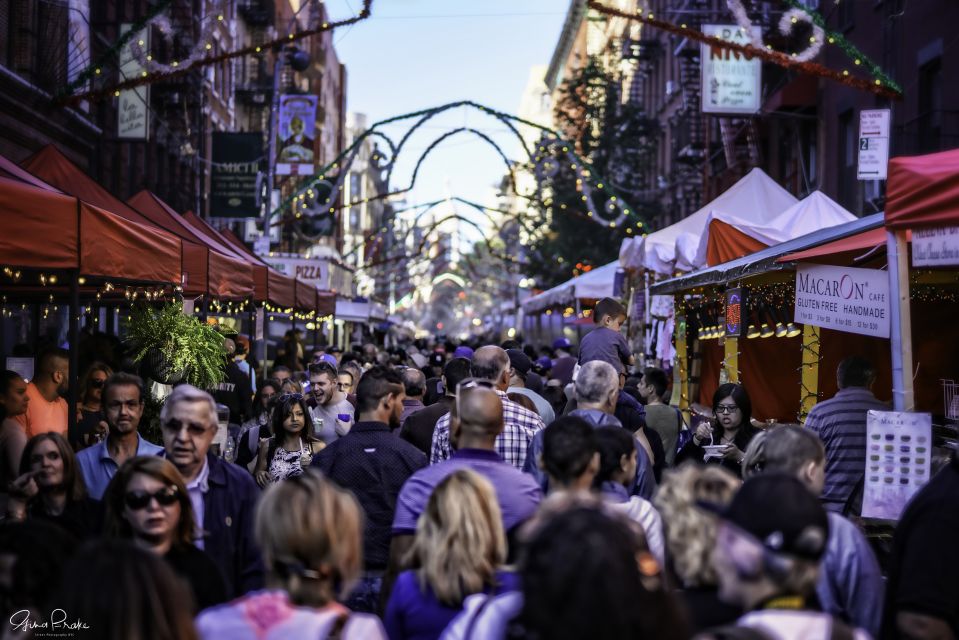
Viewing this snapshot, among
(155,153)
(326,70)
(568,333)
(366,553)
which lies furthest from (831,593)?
(326,70)

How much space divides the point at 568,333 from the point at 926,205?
118 feet

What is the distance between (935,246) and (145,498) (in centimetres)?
453

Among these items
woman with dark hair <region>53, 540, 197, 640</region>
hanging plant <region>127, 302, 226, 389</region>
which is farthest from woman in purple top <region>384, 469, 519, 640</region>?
hanging plant <region>127, 302, 226, 389</region>

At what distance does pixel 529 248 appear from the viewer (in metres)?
47.2

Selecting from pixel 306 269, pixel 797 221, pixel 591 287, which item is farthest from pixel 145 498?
pixel 306 269

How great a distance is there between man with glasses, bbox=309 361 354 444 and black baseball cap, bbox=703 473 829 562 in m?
6.70

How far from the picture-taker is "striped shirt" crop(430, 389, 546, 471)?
7484 mm

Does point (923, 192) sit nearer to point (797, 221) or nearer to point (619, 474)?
point (619, 474)

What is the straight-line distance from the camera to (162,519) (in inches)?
183

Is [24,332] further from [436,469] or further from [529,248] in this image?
[529,248]

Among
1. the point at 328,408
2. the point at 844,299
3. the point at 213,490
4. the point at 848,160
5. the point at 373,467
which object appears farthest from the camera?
the point at 848,160

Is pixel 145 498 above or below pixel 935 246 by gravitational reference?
below

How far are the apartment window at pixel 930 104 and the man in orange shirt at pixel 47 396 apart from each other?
48.9 ft

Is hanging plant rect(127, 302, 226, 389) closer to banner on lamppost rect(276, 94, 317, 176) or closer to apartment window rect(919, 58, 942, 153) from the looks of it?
apartment window rect(919, 58, 942, 153)
